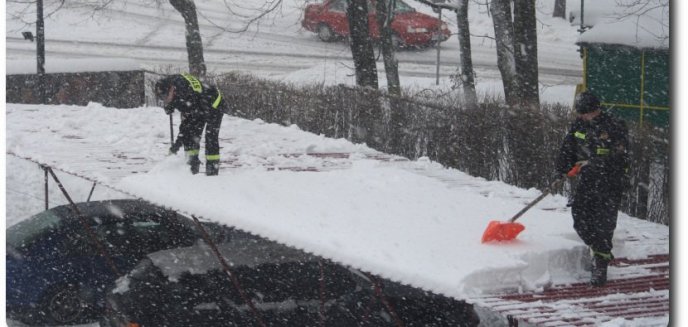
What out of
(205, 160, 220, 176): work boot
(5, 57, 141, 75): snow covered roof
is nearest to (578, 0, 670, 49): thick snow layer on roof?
(205, 160, 220, 176): work boot

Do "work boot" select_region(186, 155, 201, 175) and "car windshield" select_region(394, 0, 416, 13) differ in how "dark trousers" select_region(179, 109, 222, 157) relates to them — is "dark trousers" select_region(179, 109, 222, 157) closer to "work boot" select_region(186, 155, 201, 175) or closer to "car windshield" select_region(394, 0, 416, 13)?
"work boot" select_region(186, 155, 201, 175)

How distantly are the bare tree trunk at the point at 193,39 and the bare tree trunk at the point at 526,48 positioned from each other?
16.7 ft

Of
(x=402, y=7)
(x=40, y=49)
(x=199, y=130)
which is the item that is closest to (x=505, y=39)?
(x=199, y=130)

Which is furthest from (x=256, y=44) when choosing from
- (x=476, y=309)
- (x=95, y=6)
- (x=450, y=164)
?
(x=476, y=309)

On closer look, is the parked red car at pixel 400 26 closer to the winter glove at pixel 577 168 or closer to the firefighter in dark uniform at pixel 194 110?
the firefighter in dark uniform at pixel 194 110

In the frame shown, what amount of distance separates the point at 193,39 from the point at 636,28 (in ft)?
30.1

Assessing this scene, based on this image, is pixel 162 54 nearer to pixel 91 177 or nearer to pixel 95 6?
pixel 95 6

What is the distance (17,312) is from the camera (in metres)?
7.52

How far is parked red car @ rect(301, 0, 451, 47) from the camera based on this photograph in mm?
18734

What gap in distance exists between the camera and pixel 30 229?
7.88 meters

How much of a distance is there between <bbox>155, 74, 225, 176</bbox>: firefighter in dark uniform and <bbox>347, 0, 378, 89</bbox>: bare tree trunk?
5.60 meters

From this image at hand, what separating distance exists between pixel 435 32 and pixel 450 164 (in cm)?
1006

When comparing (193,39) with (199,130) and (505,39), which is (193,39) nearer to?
(505,39)

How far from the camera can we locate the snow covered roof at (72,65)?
11131 millimetres
